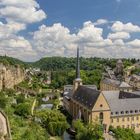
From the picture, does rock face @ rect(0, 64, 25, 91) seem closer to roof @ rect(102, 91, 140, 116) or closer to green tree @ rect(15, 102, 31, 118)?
green tree @ rect(15, 102, 31, 118)

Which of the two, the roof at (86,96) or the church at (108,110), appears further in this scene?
the roof at (86,96)

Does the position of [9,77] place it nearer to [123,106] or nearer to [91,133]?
[123,106]

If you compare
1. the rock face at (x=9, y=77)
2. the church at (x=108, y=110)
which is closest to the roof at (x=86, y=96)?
the church at (x=108, y=110)

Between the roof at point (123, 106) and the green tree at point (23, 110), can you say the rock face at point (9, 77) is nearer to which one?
the green tree at point (23, 110)

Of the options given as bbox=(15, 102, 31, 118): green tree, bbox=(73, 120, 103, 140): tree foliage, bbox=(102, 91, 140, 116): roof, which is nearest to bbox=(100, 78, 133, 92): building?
bbox=(102, 91, 140, 116): roof

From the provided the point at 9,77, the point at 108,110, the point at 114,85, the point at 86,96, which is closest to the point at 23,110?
the point at 86,96

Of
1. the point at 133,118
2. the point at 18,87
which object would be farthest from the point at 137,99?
the point at 18,87
